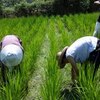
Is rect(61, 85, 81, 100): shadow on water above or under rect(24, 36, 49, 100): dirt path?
above

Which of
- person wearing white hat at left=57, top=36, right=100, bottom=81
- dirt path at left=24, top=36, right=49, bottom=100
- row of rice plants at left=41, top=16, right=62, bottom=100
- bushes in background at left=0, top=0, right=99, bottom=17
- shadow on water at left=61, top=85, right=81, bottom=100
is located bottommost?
bushes in background at left=0, top=0, right=99, bottom=17

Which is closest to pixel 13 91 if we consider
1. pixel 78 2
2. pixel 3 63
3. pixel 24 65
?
pixel 3 63

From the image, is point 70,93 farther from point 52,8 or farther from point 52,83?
point 52,8

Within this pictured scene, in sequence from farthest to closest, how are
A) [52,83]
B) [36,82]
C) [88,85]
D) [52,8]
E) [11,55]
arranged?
[52,8], [36,82], [11,55], [52,83], [88,85]

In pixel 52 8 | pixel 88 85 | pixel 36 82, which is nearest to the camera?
pixel 88 85

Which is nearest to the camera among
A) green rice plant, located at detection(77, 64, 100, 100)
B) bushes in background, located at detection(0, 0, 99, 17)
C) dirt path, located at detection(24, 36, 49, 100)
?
green rice plant, located at detection(77, 64, 100, 100)

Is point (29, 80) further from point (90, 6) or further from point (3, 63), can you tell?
point (90, 6)

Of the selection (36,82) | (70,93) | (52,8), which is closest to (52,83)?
(70,93)

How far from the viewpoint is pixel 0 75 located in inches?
154

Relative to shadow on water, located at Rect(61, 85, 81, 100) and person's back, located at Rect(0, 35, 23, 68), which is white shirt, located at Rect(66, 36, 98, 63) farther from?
person's back, located at Rect(0, 35, 23, 68)

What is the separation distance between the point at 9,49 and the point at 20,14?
59.7 ft

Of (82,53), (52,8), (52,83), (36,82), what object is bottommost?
(52,8)

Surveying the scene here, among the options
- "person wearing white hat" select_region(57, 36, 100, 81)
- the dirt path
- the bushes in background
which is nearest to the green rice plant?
"person wearing white hat" select_region(57, 36, 100, 81)

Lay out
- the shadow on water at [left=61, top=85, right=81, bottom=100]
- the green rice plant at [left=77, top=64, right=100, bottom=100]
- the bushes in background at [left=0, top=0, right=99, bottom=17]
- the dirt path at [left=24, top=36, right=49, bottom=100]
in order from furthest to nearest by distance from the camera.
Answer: the bushes in background at [left=0, top=0, right=99, bottom=17] < the dirt path at [left=24, top=36, right=49, bottom=100] < the shadow on water at [left=61, top=85, right=81, bottom=100] < the green rice plant at [left=77, top=64, right=100, bottom=100]
